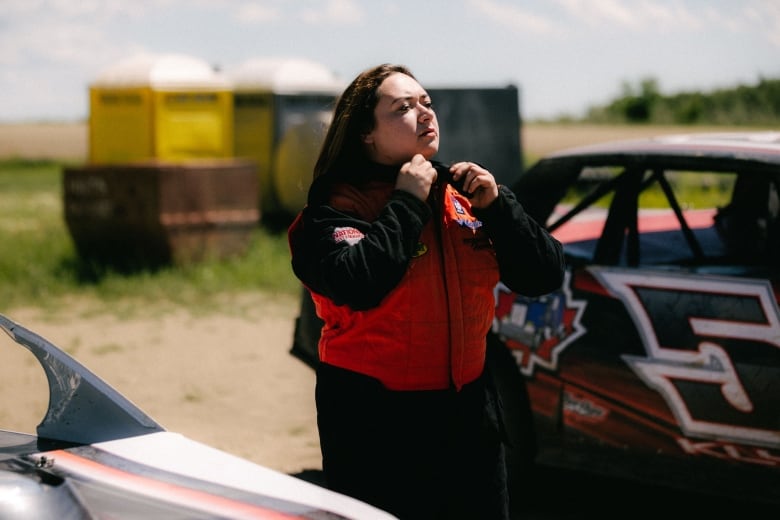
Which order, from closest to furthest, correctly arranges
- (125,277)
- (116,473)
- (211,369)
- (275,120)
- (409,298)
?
(116,473)
(409,298)
(211,369)
(125,277)
(275,120)

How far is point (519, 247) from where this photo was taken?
230 centimetres

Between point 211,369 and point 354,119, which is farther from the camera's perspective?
point 211,369

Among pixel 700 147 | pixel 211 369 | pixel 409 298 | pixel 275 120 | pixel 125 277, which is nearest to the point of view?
pixel 409 298

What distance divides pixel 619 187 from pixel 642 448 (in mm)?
1067

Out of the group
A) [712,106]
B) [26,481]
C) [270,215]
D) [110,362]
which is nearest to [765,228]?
[26,481]

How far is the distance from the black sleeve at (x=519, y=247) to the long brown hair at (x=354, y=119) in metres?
0.32

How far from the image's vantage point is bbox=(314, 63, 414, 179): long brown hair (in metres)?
2.41

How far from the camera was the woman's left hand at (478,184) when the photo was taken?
89.5 inches

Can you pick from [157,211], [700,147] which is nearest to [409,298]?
[700,147]

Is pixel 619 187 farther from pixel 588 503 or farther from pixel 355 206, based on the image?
pixel 355 206

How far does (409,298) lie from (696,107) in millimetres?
58671

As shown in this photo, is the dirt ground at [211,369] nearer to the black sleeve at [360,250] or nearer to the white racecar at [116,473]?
the white racecar at [116,473]

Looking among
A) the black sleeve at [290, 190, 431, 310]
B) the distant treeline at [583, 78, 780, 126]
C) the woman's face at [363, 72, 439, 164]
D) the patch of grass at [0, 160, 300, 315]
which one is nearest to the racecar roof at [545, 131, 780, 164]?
the woman's face at [363, 72, 439, 164]

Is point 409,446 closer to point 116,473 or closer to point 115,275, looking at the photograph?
point 116,473
